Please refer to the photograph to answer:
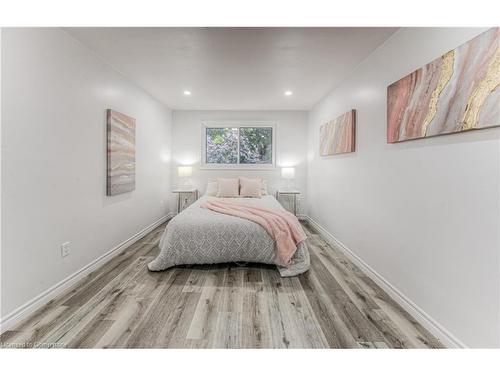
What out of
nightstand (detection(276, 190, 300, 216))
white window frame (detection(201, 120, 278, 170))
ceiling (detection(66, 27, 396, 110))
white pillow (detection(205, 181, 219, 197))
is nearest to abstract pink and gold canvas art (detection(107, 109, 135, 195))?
ceiling (detection(66, 27, 396, 110))

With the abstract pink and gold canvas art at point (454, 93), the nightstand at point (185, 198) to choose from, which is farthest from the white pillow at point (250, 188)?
the abstract pink and gold canvas art at point (454, 93)

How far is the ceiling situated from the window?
1.29 meters

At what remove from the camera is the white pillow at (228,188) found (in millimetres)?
4188

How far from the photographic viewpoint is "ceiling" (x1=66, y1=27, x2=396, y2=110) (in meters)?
2.00

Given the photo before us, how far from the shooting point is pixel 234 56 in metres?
2.40

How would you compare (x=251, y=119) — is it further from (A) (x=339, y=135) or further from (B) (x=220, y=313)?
(B) (x=220, y=313)

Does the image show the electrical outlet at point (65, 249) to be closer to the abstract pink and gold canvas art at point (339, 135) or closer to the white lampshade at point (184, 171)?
the white lampshade at point (184, 171)

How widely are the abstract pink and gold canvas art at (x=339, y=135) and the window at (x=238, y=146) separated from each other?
54.1 inches

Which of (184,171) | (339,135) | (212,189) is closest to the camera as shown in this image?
(339,135)

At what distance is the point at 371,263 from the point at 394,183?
89 cm

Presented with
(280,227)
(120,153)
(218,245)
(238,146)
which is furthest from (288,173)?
(120,153)

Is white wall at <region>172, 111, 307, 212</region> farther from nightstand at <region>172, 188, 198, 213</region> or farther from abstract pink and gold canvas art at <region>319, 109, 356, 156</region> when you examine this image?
abstract pink and gold canvas art at <region>319, 109, 356, 156</region>

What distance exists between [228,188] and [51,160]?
2.68m
